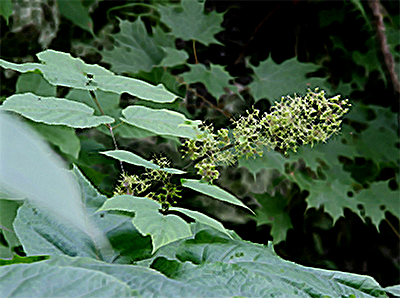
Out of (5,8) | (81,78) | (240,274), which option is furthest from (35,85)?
(240,274)

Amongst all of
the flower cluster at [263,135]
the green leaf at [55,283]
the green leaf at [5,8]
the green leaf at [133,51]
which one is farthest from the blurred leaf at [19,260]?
the green leaf at [133,51]

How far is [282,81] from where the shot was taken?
6.07 feet

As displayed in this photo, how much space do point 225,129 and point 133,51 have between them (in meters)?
1.31

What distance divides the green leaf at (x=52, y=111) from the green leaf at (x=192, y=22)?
4.64 ft

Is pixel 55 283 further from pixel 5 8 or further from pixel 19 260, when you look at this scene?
pixel 5 8

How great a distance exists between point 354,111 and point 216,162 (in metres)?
1.58

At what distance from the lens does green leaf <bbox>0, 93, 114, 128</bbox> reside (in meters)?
0.53

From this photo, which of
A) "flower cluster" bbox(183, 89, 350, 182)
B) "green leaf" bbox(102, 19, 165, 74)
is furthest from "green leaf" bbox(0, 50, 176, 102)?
"green leaf" bbox(102, 19, 165, 74)

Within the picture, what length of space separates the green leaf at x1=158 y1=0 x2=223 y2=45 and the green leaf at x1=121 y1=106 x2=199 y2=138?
1.36 m

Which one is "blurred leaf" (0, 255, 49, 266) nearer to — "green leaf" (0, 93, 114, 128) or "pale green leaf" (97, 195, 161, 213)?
"pale green leaf" (97, 195, 161, 213)

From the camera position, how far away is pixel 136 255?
534 millimetres

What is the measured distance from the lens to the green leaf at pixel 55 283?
0.27 metres

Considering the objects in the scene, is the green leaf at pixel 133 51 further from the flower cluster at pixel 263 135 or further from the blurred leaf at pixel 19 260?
the blurred leaf at pixel 19 260

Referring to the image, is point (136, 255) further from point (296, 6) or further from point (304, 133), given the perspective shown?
point (296, 6)
